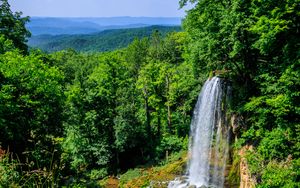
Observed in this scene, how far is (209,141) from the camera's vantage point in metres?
19.5

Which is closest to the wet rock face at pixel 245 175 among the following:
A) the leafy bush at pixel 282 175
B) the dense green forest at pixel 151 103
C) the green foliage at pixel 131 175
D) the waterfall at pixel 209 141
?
the dense green forest at pixel 151 103

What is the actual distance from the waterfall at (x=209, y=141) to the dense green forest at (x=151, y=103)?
1100 mm

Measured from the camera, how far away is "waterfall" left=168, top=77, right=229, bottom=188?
18250 millimetres

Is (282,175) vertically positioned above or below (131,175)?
above

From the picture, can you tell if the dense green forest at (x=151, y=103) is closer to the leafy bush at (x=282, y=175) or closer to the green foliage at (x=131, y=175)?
the leafy bush at (x=282, y=175)

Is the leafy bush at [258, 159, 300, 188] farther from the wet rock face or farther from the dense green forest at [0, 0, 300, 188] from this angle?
the wet rock face

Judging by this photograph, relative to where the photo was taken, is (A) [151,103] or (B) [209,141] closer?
(B) [209,141]

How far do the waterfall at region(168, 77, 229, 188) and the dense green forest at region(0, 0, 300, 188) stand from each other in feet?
3.61

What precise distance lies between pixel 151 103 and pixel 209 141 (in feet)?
40.2

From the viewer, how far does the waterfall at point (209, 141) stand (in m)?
18.2

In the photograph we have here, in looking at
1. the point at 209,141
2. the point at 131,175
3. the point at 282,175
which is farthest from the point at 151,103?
the point at 282,175

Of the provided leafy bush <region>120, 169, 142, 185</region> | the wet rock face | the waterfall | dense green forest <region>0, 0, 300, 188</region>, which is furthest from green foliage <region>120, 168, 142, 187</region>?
the wet rock face

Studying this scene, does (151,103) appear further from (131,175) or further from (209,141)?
(209,141)

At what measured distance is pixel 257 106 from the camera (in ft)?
46.8
